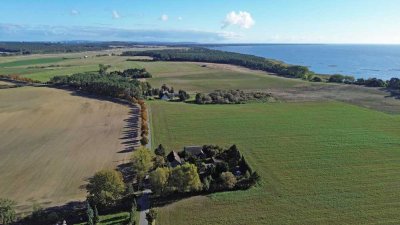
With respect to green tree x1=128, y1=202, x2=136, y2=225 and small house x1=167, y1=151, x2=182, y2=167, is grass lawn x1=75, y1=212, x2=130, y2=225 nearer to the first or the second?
green tree x1=128, y1=202, x2=136, y2=225

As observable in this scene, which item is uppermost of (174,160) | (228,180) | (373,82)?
(373,82)

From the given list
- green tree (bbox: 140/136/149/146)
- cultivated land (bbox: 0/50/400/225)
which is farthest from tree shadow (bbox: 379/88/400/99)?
green tree (bbox: 140/136/149/146)

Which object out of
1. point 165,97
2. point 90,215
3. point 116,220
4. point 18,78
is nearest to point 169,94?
point 165,97

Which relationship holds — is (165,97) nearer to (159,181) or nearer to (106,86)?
(106,86)

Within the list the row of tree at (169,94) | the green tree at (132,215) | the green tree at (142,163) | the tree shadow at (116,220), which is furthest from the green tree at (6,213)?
the row of tree at (169,94)

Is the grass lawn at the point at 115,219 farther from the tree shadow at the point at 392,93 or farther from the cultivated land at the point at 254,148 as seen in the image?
the tree shadow at the point at 392,93

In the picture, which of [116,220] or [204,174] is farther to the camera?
[204,174]
